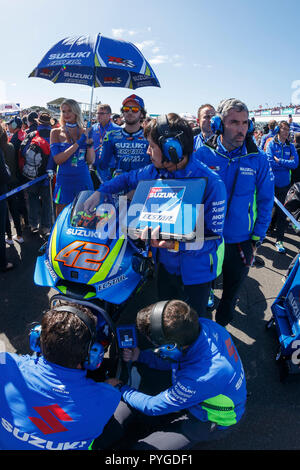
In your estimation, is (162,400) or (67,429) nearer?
(67,429)

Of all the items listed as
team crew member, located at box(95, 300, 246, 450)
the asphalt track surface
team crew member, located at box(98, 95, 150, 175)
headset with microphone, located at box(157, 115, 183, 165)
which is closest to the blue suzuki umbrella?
team crew member, located at box(98, 95, 150, 175)

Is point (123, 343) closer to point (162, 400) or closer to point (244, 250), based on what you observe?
point (162, 400)

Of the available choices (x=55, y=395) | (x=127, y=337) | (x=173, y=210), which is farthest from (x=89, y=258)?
(x=55, y=395)

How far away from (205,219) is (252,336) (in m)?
1.86

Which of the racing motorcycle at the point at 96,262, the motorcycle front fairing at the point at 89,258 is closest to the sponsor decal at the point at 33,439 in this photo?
the racing motorcycle at the point at 96,262

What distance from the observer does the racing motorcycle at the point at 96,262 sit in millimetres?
2229

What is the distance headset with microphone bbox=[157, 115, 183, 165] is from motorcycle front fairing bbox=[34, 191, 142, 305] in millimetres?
843

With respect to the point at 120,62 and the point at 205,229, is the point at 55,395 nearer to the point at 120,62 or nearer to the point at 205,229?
the point at 205,229

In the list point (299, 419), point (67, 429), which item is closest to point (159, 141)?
point (67, 429)

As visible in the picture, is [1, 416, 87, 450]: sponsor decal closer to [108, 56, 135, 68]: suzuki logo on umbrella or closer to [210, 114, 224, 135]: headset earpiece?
[210, 114, 224, 135]: headset earpiece

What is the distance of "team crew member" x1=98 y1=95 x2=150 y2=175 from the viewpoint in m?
3.95

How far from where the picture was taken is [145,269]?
2.74 m

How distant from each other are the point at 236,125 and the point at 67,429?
8.01 ft

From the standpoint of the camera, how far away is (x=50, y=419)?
138 centimetres
